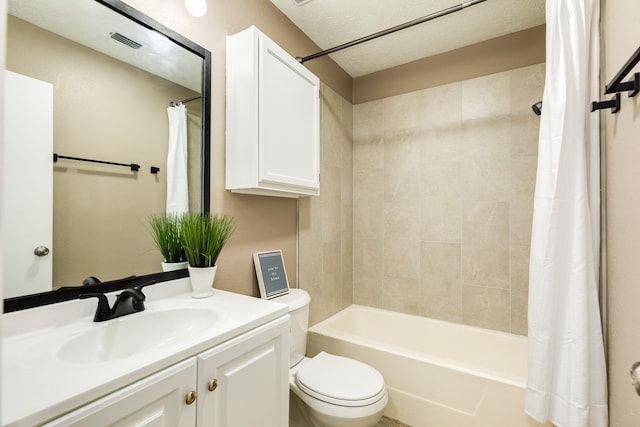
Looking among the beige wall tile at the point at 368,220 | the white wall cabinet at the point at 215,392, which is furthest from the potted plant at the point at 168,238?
the beige wall tile at the point at 368,220

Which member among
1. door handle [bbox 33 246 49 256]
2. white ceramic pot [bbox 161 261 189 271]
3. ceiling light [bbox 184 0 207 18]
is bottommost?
white ceramic pot [bbox 161 261 189 271]

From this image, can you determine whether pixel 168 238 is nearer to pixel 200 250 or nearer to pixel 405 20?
pixel 200 250

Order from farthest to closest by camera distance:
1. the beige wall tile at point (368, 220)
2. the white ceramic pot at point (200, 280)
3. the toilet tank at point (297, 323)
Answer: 1. the beige wall tile at point (368, 220)
2. the toilet tank at point (297, 323)
3. the white ceramic pot at point (200, 280)

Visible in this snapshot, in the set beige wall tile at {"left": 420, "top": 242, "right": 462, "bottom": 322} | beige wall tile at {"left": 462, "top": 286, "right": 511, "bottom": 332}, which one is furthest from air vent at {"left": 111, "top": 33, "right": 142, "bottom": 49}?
beige wall tile at {"left": 462, "top": 286, "right": 511, "bottom": 332}

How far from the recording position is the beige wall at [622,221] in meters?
0.89

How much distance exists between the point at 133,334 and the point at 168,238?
1.35 ft

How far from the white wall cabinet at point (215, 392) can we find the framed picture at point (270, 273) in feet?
1.89

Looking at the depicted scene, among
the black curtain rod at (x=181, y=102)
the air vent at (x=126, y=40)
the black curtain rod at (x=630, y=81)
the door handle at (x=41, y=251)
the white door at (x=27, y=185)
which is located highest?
the air vent at (x=126, y=40)

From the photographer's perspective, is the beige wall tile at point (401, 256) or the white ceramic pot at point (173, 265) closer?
the white ceramic pot at point (173, 265)

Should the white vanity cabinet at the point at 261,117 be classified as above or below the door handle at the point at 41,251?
above

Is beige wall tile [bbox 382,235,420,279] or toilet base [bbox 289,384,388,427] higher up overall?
beige wall tile [bbox 382,235,420,279]

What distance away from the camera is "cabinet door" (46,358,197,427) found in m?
0.62

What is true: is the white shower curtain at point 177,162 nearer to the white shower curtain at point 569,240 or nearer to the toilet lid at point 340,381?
the toilet lid at point 340,381

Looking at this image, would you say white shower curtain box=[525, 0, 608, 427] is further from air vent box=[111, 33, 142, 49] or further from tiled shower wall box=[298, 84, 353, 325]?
air vent box=[111, 33, 142, 49]
